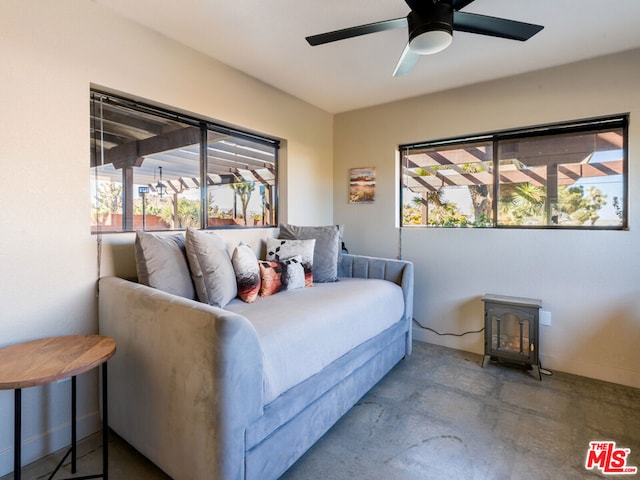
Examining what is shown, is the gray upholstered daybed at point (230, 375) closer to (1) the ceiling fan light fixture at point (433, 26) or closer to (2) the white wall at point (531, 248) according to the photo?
(2) the white wall at point (531, 248)

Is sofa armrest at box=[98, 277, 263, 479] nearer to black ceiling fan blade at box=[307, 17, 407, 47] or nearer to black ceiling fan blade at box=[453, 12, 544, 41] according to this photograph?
black ceiling fan blade at box=[307, 17, 407, 47]

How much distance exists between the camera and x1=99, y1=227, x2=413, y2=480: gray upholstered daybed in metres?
1.18

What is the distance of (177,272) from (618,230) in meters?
3.08

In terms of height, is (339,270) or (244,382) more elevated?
(339,270)

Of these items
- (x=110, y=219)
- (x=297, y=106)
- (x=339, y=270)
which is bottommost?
(x=339, y=270)

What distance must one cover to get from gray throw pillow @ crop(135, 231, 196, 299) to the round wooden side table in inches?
14.6

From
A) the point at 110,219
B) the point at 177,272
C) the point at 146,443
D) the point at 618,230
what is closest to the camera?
the point at 146,443

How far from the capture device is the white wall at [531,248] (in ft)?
7.79

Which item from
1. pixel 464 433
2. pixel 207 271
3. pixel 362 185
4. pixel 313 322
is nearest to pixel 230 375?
pixel 313 322

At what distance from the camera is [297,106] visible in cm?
325

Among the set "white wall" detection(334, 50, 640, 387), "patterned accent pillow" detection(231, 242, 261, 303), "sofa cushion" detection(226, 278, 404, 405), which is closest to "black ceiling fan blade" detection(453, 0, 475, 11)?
"white wall" detection(334, 50, 640, 387)

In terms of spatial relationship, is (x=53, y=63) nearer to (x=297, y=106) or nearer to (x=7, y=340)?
(x=7, y=340)

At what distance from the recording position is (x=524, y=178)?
2811mm

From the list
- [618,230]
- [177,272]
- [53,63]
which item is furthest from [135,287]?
[618,230]
